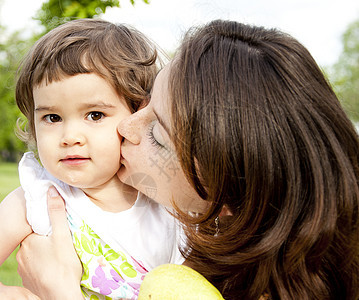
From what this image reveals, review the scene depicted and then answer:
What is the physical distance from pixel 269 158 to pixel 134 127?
0.65m

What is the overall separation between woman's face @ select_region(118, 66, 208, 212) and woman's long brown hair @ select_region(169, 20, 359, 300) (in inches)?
3.7

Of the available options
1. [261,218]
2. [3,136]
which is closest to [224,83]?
[261,218]

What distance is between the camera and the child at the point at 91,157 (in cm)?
201

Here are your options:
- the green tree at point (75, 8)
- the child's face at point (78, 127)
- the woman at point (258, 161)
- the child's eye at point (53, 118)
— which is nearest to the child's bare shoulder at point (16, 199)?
the child's face at point (78, 127)

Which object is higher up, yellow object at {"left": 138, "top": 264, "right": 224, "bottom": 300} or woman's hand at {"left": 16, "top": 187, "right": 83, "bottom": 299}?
yellow object at {"left": 138, "top": 264, "right": 224, "bottom": 300}

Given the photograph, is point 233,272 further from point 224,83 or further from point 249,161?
point 224,83

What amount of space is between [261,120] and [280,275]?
2.16ft

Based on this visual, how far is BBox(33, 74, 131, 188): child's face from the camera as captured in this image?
1986 millimetres

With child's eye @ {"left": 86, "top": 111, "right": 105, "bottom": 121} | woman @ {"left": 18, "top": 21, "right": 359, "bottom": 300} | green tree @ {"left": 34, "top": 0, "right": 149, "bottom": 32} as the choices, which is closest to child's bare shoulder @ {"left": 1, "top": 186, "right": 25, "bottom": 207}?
child's eye @ {"left": 86, "top": 111, "right": 105, "bottom": 121}

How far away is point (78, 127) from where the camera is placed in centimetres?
Result: 200

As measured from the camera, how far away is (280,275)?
1793 mm

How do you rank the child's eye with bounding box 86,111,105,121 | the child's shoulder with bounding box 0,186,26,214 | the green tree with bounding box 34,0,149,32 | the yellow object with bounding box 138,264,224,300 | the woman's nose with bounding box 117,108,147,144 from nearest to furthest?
1. the yellow object with bounding box 138,264,224,300
2. the woman's nose with bounding box 117,108,147,144
3. the child's eye with bounding box 86,111,105,121
4. the child's shoulder with bounding box 0,186,26,214
5. the green tree with bounding box 34,0,149,32

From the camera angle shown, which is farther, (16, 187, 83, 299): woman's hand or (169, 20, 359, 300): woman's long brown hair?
(16, 187, 83, 299): woman's hand

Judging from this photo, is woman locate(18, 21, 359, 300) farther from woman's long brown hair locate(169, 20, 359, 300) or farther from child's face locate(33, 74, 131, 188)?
child's face locate(33, 74, 131, 188)
